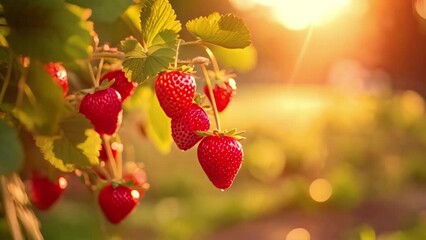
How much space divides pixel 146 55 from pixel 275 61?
23.9m

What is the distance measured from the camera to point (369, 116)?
33.2ft

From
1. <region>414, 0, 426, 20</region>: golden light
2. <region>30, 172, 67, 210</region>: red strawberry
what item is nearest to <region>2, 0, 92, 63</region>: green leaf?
<region>30, 172, 67, 210</region>: red strawberry

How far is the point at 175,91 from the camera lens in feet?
3.92

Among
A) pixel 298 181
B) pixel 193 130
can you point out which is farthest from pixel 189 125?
pixel 298 181

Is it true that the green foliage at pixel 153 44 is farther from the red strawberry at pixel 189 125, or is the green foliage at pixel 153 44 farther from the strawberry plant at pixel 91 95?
the red strawberry at pixel 189 125

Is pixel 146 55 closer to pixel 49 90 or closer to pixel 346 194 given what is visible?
pixel 49 90

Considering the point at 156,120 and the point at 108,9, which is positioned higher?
the point at 156,120

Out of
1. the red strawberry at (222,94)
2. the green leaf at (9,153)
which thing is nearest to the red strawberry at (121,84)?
the red strawberry at (222,94)

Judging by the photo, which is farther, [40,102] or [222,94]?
[222,94]

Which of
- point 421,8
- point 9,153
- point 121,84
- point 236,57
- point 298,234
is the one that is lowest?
point 9,153

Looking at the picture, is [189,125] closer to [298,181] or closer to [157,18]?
[157,18]

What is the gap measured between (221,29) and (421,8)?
13.7 m

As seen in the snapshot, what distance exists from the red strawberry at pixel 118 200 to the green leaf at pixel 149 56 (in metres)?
0.42

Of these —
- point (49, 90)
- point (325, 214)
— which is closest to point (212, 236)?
point (325, 214)
